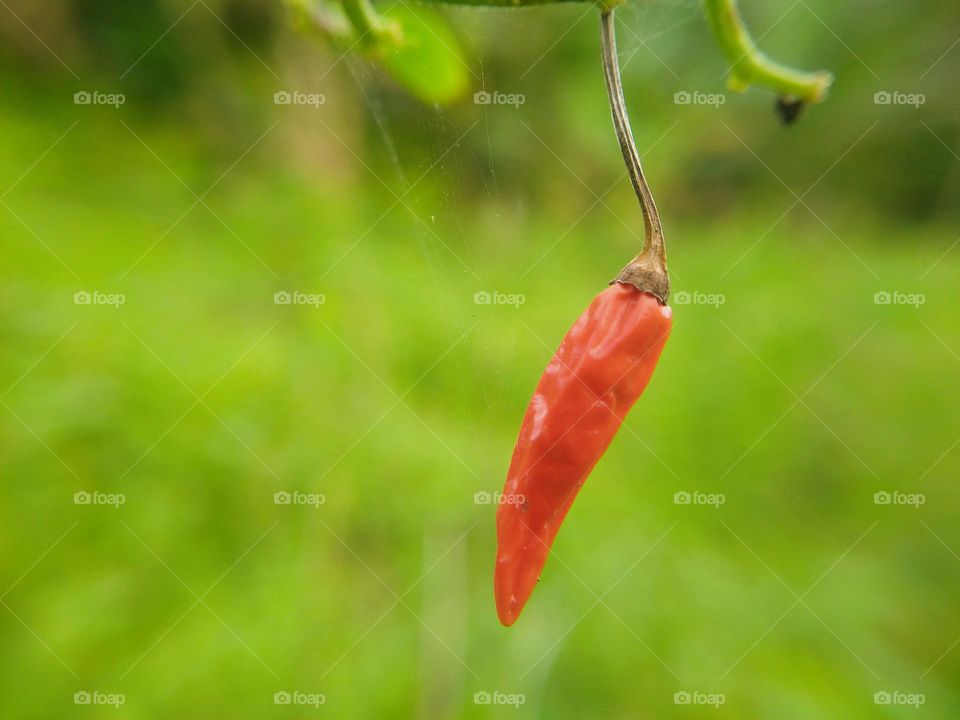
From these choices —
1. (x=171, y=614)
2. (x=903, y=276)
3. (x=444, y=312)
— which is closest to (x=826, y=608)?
(x=444, y=312)

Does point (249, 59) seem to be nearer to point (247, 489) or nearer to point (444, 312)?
point (444, 312)

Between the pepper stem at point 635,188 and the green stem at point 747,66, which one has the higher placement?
the green stem at point 747,66

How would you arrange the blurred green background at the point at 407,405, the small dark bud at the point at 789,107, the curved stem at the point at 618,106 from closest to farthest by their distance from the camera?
the curved stem at the point at 618,106 < the small dark bud at the point at 789,107 < the blurred green background at the point at 407,405

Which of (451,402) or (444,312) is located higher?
(444,312)

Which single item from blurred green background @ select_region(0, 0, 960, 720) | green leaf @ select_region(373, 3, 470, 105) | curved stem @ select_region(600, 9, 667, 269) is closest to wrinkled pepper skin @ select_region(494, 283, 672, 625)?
curved stem @ select_region(600, 9, 667, 269)

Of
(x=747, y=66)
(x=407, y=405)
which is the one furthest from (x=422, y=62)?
(x=407, y=405)

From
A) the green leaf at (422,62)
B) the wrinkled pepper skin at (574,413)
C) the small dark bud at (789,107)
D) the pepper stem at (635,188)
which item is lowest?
the wrinkled pepper skin at (574,413)

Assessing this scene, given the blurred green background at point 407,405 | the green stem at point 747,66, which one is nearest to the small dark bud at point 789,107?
the green stem at point 747,66

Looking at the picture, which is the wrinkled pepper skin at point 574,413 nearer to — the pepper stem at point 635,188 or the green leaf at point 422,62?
the pepper stem at point 635,188
